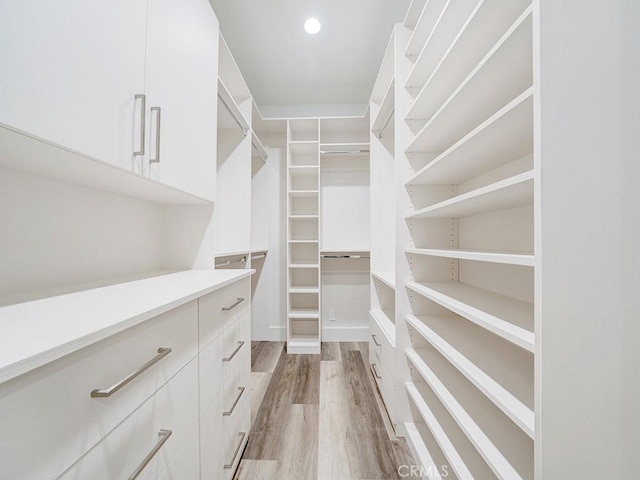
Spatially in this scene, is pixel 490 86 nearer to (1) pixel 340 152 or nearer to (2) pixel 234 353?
(2) pixel 234 353

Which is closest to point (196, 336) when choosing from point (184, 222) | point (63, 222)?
point (63, 222)

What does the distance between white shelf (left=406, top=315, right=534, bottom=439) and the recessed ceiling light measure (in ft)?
6.89

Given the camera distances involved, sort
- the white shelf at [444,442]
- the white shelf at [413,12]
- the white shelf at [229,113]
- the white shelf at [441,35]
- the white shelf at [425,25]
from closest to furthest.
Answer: the white shelf at [444,442] < the white shelf at [441,35] < the white shelf at [425,25] < the white shelf at [413,12] < the white shelf at [229,113]

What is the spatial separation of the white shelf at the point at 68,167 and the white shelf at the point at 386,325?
4.45ft

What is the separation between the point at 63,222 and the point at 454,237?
1721 mm

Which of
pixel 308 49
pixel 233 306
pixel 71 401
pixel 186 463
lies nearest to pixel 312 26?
pixel 308 49

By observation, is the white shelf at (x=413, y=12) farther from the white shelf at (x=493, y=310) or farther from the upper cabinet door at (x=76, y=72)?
the white shelf at (x=493, y=310)

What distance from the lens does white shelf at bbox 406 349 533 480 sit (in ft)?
2.37

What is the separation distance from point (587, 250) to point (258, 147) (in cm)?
249

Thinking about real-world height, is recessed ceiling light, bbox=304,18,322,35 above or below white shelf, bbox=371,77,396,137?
above

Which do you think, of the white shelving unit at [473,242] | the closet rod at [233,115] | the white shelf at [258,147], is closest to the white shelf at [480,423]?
the white shelving unit at [473,242]

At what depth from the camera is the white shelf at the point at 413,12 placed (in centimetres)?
146

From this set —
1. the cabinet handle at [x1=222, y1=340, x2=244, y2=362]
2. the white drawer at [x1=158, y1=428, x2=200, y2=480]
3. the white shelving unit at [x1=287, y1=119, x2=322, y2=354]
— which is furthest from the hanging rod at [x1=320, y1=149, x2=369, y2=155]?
the white drawer at [x1=158, y1=428, x2=200, y2=480]

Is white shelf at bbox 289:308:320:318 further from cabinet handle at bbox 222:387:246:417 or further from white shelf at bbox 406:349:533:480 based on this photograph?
white shelf at bbox 406:349:533:480
